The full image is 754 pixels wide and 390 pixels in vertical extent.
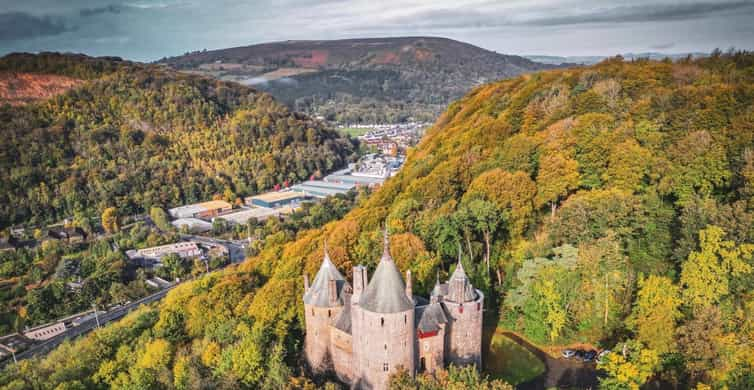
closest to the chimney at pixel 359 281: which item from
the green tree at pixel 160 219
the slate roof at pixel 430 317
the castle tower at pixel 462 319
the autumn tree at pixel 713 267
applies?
the slate roof at pixel 430 317

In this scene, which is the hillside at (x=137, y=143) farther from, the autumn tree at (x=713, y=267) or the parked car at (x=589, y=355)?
the autumn tree at (x=713, y=267)

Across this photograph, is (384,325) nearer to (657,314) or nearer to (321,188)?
(657,314)

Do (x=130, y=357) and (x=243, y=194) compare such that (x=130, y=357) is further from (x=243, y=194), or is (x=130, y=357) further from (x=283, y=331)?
(x=243, y=194)

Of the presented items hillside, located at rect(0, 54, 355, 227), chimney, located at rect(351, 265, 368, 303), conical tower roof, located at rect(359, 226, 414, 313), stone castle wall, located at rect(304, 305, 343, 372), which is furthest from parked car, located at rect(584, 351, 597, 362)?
hillside, located at rect(0, 54, 355, 227)

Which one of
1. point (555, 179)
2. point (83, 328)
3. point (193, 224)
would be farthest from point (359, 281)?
point (193, 224)

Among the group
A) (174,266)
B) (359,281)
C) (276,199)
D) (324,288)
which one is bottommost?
(174,266)

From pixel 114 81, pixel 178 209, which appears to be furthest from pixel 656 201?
pixel 114 81
